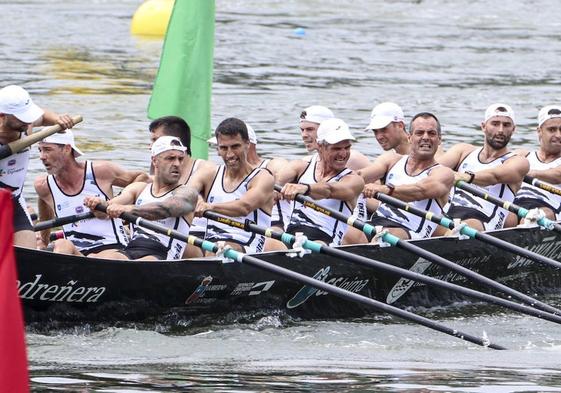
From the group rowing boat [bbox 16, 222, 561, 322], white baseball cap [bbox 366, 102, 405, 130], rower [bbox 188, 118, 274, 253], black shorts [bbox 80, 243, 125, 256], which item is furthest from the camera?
white baseball cap [bbox 366, 102, 405, 130]

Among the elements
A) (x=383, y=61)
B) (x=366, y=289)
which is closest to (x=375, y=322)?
(x=366, y=289)

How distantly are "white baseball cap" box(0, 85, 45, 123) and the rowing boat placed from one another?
0.98 metres

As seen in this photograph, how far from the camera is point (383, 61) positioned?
99.5ft

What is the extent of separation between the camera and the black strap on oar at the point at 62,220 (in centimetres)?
1039

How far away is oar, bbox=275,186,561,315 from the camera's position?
1099cm

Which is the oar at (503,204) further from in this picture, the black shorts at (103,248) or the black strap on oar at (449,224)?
the black shorts at (103,248)

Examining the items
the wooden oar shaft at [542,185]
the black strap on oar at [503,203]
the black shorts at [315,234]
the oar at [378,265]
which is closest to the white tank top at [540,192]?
the wooden oar shaft at [542,185]

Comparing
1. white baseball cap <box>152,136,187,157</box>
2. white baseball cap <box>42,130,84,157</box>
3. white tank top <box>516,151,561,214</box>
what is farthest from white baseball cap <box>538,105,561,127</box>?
white baseball cap <box>42,130,84,157</box>

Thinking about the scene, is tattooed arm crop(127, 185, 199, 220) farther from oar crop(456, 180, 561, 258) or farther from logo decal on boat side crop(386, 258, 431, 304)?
oar crop(456, 180, 561, 258)

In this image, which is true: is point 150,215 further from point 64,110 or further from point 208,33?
point 64,110

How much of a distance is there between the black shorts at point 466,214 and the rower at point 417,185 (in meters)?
0.54

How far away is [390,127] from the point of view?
43.3ft

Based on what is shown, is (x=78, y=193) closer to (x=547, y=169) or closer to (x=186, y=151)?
(x=186, y=151)

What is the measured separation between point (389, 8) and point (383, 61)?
836 cm
